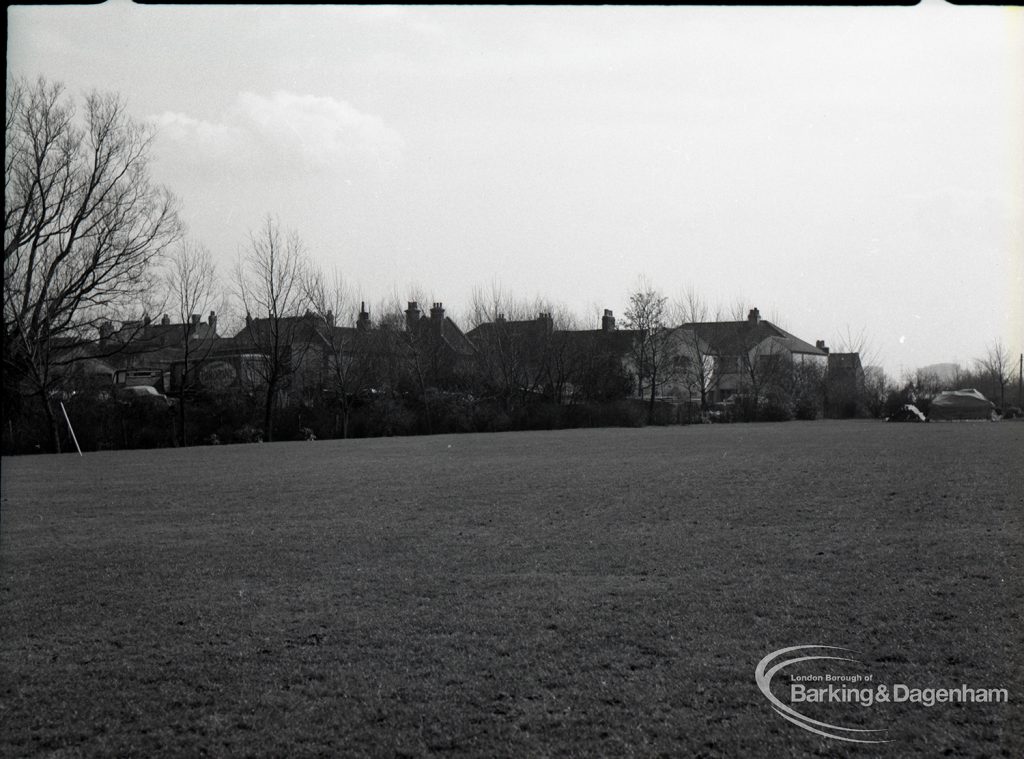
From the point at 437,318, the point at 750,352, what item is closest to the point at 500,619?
the point at 437,318

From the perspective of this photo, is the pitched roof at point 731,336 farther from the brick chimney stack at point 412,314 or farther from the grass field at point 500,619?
the grass field at point 500,619

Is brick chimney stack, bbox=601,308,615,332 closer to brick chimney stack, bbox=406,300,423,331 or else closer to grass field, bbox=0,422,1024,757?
brick chimney stack, bbox=406,300,423,331

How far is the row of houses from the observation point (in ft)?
144

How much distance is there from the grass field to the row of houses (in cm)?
2903

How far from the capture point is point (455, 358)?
171 feet

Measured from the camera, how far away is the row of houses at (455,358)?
4375 centimetres

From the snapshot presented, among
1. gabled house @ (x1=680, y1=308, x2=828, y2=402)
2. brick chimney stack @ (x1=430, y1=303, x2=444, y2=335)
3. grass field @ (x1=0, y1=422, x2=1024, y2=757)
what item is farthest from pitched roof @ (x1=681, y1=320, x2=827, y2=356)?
grass field @ (x1=0, y1=422, x2=1024, y2=757)

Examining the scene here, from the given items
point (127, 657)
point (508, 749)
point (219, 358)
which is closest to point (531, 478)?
point (127, 657)

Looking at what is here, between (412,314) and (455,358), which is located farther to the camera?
(412,314)

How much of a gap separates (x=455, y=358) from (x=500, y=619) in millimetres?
45905

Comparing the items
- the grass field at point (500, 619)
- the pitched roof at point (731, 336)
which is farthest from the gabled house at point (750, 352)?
the grass field at point (500, 619)

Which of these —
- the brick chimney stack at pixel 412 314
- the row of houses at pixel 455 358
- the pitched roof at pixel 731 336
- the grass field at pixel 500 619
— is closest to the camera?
the grass field at pixel 500 619

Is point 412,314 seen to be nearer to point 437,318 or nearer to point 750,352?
point 437,318

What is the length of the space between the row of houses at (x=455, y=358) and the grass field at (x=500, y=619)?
2903 centimetres
